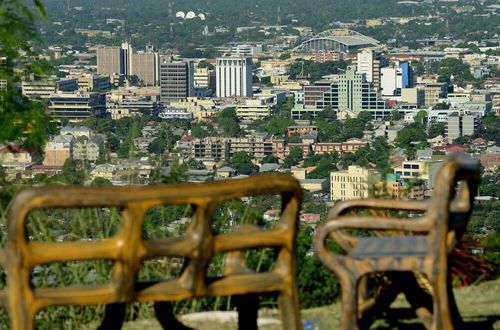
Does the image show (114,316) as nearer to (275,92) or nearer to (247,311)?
(247,311)

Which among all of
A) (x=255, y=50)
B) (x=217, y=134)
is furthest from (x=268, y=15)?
(x=217, y=134)

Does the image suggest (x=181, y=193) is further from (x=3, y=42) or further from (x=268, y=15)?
(x=268, y=15)

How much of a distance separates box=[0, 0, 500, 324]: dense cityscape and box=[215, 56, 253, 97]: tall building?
82 mm

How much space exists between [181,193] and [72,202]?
20 centimetres

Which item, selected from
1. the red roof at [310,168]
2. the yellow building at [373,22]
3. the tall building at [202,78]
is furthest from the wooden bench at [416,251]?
the yellow building at [373,22]

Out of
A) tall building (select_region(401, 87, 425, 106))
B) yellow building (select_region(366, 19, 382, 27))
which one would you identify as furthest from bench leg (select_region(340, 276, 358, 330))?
yellow building (select_region(366, 19, 382, 27))

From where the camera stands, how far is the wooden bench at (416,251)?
2818mm

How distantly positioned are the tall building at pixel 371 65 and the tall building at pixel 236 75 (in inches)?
249

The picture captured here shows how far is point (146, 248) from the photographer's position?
264 centimetres

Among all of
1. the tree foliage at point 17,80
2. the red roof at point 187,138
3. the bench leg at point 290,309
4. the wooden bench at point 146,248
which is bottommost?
the red roof at point 187,138

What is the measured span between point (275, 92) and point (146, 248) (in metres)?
75.7

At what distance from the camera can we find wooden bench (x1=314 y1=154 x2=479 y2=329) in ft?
9.25

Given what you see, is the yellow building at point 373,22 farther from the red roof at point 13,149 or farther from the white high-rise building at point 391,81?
the red roof at point 13,149

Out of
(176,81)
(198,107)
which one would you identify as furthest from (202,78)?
(198,107)
